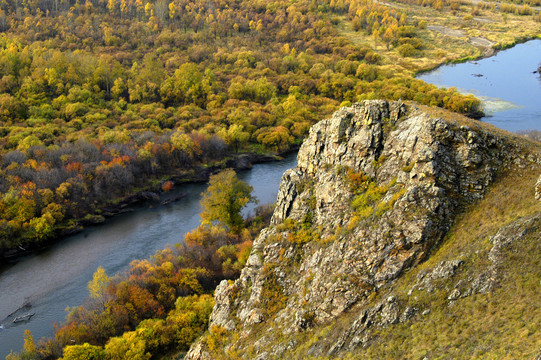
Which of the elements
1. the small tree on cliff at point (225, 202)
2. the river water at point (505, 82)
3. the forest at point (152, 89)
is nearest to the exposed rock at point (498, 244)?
the small tree on cliff at point (225, 202)

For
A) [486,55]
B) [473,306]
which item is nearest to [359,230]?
[473,306]

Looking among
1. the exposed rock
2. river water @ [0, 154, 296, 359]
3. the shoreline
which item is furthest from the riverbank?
the shoreline

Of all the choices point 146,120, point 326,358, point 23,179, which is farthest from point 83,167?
point 326,358

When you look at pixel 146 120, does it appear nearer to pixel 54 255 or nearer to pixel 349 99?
pixel 54 255

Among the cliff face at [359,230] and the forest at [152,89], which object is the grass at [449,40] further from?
the cliff face at [359,230]

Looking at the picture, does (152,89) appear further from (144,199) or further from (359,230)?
(359,230)

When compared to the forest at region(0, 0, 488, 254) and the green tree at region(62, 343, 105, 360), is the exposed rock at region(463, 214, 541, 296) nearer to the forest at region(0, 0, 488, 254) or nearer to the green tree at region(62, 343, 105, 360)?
the green tree at region(62, 343, 105, 360)

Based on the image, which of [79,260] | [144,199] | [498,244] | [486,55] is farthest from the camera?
[486,55]
